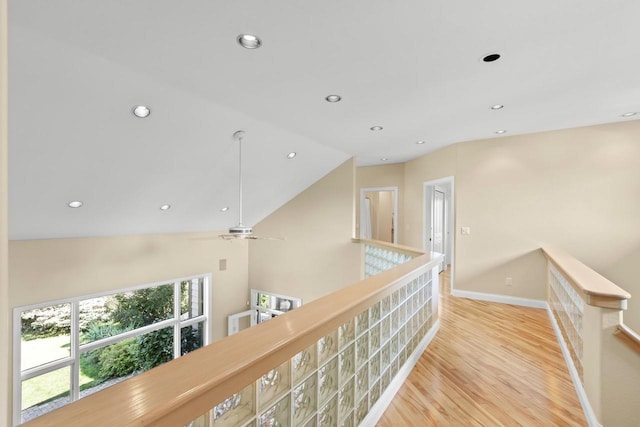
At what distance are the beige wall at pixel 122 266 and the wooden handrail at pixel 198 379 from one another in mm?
4402

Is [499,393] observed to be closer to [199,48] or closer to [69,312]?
[199,48]

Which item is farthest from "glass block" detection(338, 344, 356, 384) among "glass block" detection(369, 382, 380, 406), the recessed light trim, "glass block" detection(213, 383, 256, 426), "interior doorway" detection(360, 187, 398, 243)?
"interior doorway" detection(360, 187, 398, 243)

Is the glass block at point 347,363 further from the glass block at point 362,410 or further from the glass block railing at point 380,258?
the glass block railing at point 380,258

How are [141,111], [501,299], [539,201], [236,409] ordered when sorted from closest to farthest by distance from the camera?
[236,409] → [141,111] → [539,201] → [501,299]

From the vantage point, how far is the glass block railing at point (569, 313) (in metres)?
2.49

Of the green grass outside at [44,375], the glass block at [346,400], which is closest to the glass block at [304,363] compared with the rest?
the glass block at [346,400]

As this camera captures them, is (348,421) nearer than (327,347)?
No

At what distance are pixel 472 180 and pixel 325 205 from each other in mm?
2649

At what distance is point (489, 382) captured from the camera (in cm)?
251

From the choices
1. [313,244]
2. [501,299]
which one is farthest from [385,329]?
[313,244]

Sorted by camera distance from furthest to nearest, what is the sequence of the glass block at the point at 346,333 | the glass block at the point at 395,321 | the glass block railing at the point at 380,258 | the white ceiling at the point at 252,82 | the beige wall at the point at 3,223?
1. the glass block railing at the point at 380,258
2. the glass block at the point at 395,321
3. the white ceiling at the point at 252,82
4. the glass block at the point at 346,333
5. the beige wall at the point at 3,223

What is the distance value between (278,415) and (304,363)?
9.2 inches

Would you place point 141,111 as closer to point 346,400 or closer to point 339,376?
point 339,376

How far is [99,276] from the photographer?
15.3 feet
